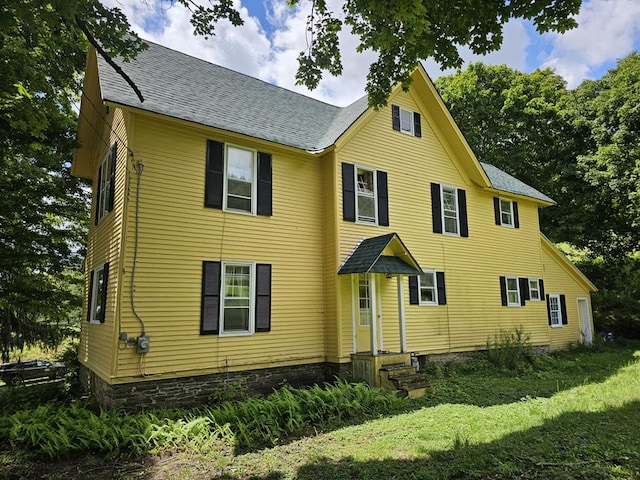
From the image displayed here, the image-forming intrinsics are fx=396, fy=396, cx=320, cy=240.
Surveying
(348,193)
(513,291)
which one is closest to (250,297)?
(348,193)

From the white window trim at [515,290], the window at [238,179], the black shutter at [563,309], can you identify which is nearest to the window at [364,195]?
the window at [238,179]

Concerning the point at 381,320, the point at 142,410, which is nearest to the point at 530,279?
the point at 381,320

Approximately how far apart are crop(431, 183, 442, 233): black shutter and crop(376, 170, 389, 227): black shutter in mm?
2068

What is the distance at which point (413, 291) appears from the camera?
12086mm

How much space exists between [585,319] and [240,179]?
17731 millimetres

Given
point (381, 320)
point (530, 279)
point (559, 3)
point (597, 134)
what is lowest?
point (381, 320)

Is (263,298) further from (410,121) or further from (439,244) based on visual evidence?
(410,121)

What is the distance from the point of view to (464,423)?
6953mm

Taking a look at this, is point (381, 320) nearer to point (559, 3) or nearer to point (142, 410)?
point (142, 410)

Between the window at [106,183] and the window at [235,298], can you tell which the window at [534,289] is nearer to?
the window at [235,298]

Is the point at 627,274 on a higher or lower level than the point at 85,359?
higher

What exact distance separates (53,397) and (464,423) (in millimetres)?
10186

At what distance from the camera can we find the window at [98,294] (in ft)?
30.2

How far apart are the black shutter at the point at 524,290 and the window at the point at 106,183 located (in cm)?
1435
